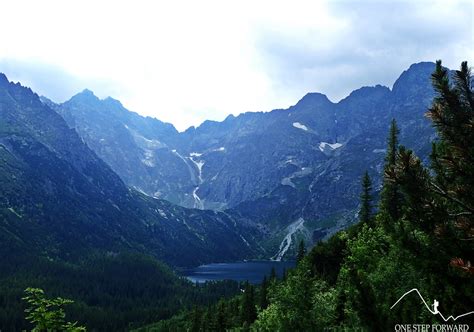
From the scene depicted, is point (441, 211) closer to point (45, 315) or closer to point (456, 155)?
point (456, 155)

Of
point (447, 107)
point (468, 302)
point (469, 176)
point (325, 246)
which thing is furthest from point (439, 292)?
point (325, 246)

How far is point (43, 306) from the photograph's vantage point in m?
15.7

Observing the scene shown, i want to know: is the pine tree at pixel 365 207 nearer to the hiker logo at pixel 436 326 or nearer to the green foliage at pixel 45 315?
the hiker logo at pixel 436 326

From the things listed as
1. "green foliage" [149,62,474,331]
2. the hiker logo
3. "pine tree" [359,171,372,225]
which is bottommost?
the hiker logo

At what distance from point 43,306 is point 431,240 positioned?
13412mm

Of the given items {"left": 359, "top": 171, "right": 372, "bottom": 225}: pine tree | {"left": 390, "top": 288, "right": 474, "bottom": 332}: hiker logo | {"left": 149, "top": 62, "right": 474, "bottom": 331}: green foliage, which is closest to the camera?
{"left": 149, "top": 62, "right": 474, "bottom": 331}: green foliage

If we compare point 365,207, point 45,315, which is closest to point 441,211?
point 45,315

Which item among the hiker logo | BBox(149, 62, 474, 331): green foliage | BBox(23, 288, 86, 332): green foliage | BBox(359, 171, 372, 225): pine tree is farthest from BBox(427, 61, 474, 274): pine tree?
BBox(359, 171, 372, 225): pine tree

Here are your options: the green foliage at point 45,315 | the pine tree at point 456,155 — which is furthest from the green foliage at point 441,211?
the green foliage at point 45,315

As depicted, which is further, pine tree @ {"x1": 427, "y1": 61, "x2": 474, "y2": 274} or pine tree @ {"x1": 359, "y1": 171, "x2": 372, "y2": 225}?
pine tree @ {"x1": 359, "y1": 171, "x2": 372, "y2": 225}

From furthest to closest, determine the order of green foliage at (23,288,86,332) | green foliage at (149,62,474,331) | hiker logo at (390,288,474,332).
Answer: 1. green foliage at (23,288,86,332)
2. hiker logo at (390,288,474,332)
3. green foliage at (149,62,474,331)

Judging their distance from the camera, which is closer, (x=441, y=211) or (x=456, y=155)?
(x=441, y=211)

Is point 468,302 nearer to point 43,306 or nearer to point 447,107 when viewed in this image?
point 447,107

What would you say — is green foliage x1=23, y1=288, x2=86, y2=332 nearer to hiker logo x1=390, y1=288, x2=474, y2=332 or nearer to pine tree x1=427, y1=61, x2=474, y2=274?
hiker logo x1=390, y1=288, x2=474, y2=332
